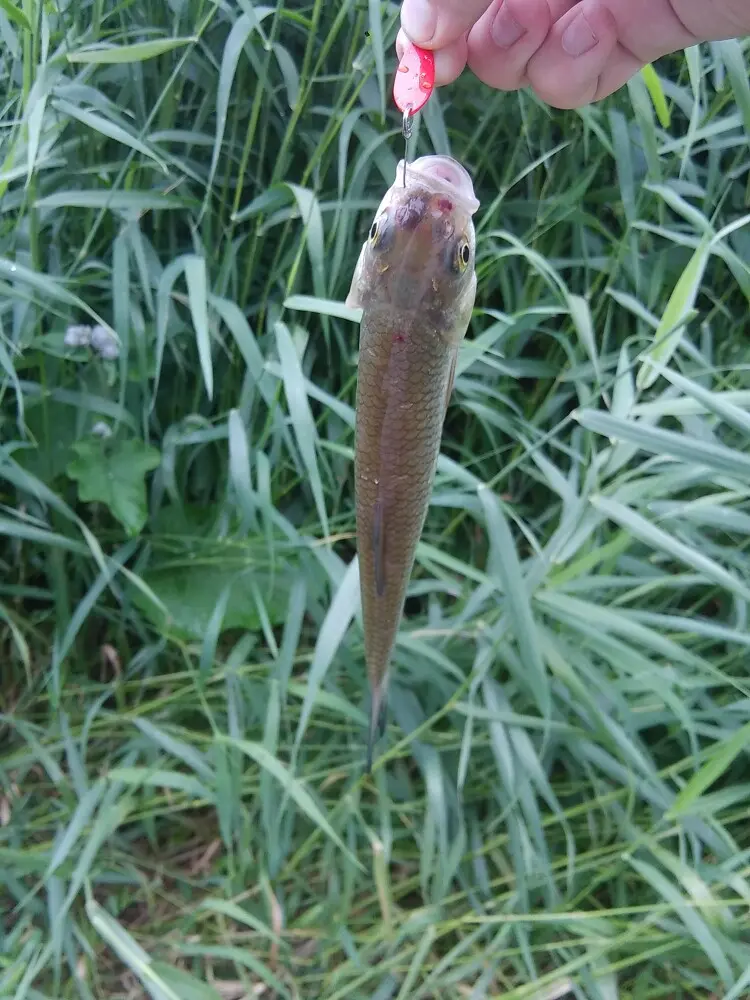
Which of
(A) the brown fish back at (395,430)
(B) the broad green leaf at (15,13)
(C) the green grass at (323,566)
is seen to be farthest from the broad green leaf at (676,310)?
(B) the broad green leaf at (15,13)

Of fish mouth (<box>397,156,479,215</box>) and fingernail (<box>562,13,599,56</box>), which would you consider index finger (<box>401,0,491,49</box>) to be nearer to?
fish mouth (<box>397,156,479,215</box>)

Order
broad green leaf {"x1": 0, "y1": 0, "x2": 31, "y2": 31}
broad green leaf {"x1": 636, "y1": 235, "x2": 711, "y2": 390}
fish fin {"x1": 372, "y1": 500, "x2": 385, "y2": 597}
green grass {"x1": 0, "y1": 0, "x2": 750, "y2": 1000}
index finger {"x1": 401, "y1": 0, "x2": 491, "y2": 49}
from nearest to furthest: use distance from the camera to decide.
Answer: index finger {"x1": 401, "y1": 0, "x2": 491, "y2": 49} → fish fin {"x1": 372, "y1": 500, "x2": 385, "y2": 597} → broad green leaf {"x1": 0, "y1": 0, "x2": 31, "y2": 31} → broad green leaf {"x1": 636, "y1": 235, "x2": 711, "y2": 390} → green grass {"x1": 0, "y1": 0, "x2": 750, "y2": 1000}

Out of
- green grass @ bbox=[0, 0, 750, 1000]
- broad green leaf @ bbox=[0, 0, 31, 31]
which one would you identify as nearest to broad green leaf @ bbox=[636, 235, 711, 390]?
green grass @ bbox=[0, 0, 750, 1000]

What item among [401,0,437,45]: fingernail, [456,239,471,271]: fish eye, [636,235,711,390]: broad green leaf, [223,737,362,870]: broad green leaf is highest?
[401,0,437,45]: fingernail

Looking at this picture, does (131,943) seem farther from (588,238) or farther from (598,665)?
(588,238)

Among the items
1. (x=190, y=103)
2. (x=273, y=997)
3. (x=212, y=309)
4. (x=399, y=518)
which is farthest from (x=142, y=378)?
(x=273, y=997)

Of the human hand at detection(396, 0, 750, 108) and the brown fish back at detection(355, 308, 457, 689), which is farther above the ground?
the human hand at detection(396, 0, 750, 108)

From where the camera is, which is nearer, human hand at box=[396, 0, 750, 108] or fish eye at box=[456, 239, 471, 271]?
fish eye at box=[456, 239, 471, 271]

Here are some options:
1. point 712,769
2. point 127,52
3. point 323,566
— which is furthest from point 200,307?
point 712,769
